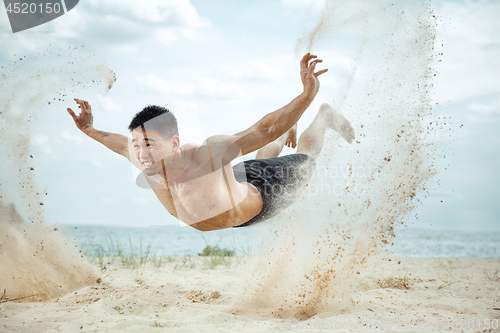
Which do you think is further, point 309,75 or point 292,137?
point 292,137

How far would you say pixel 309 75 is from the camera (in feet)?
9.35

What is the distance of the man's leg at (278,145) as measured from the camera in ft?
15.5

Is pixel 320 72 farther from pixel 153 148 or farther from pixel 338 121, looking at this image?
pixel 338 121

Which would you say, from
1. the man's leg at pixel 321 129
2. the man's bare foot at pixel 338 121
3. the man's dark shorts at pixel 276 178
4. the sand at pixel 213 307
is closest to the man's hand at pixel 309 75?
the man's dark shorts at pixel 276 178

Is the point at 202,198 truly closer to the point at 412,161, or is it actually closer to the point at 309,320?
the point at 309,320

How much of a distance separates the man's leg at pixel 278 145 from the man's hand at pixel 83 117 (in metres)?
2.12

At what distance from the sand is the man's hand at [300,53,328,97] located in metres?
2.04

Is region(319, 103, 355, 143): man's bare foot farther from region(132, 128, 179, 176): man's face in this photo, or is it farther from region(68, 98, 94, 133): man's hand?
region(68, 98, 94, 133): man's hand

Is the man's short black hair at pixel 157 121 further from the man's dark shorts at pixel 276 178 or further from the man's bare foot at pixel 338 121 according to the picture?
the man's bare foot at pixel 338 121

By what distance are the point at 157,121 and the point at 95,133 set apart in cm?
141

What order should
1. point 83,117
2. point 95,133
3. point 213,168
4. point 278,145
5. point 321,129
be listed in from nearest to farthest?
point 213,168 < point 95,133 < point 83,117 < point 321,129 < point 278,145

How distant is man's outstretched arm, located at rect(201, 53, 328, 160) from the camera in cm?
276

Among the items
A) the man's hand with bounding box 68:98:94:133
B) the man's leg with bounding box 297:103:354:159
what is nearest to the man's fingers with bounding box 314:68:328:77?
the man's leg with bounding box 297:103:354:159

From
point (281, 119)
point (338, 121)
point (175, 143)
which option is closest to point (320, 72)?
point (281, 119)
